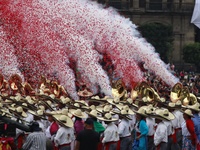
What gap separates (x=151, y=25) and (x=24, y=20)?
88.8 ft

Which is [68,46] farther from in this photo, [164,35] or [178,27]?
[178,27]

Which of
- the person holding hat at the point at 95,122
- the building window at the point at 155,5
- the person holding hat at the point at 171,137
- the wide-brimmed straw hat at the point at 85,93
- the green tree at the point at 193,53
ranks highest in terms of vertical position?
the building window at the point at 155,5

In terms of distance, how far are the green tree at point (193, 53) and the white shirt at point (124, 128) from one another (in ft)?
112

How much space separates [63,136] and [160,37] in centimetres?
3485

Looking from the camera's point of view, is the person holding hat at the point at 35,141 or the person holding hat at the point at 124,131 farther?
the person holding hat at the point at 124,131

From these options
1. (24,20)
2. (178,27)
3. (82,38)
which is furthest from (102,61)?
(178,27)

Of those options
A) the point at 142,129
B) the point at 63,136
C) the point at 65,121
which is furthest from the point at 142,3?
the point at 65,121

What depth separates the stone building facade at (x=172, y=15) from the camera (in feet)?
178

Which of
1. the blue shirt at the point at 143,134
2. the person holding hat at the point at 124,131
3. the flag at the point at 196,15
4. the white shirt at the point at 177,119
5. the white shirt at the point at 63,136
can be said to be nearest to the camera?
the white shirt at the point at 63,136

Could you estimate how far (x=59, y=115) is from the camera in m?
13.2

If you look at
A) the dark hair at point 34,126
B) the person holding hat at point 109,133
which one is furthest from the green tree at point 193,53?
the dark hair at point 34,126

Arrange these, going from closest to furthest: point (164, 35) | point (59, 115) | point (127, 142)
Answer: point (59, 115)
point (127, 142)
point (164, 35)

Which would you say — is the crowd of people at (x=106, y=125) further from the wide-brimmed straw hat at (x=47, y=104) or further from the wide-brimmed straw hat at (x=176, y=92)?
the wide-brimmed straw hat at (x=176, y=92)

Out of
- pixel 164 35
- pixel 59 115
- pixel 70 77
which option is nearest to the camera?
pixel 59 115
